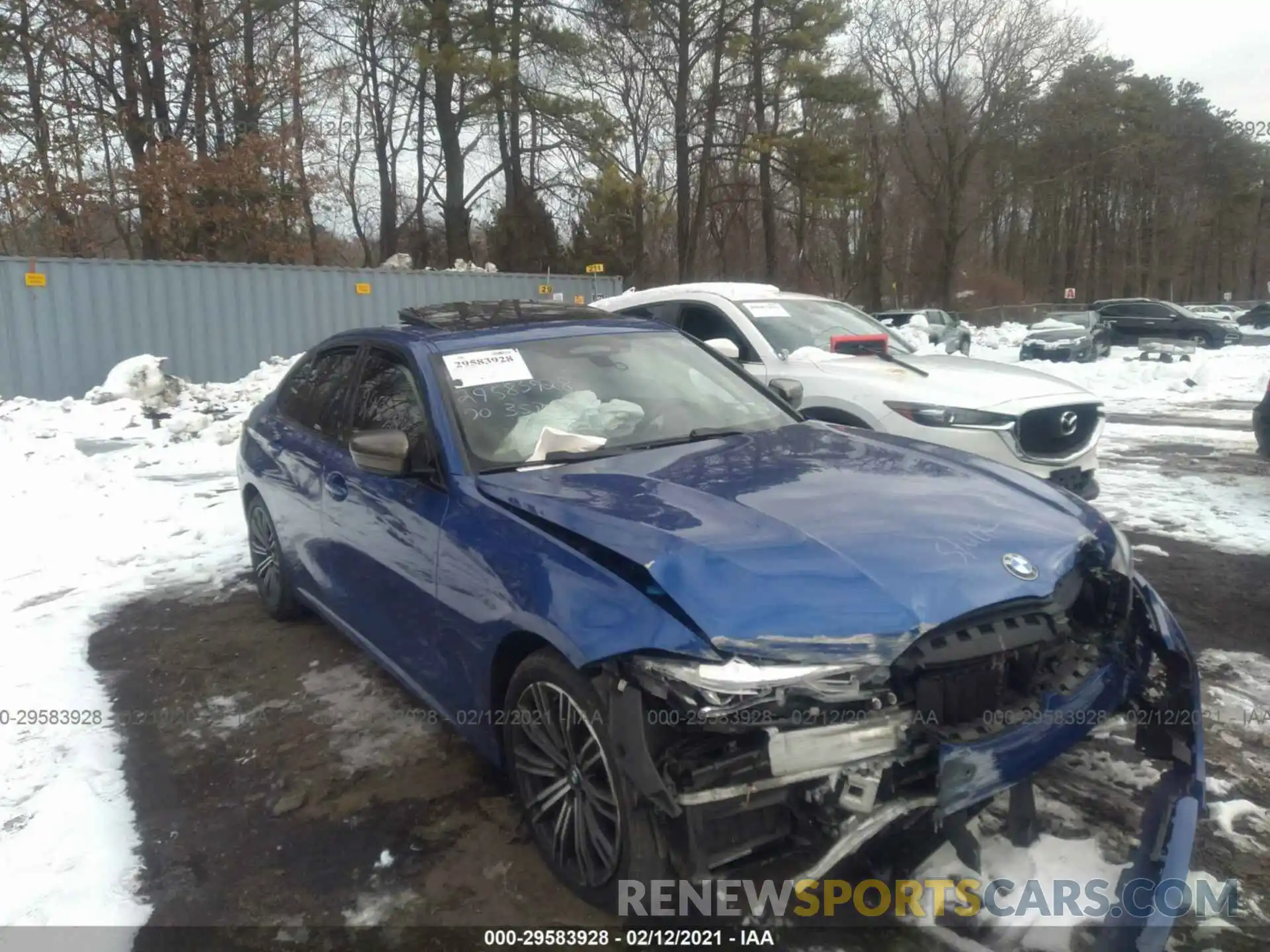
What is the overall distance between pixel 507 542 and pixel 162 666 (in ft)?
9.33

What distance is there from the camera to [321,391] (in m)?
4.63

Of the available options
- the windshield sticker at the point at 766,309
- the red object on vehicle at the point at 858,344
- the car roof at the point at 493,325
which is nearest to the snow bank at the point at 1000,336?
the red object on vehicle at the point at 858,344

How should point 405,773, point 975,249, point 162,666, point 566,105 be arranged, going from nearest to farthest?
point 405,773, point 162,666, point 566,105, point 975,249

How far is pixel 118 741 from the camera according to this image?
156 inches

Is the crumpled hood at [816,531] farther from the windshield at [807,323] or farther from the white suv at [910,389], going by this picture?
the windshield at [807,323]

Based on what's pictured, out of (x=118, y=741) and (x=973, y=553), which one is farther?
(x=118, y=741)

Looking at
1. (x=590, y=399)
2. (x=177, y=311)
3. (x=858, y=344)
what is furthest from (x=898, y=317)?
(x=590, y=399)

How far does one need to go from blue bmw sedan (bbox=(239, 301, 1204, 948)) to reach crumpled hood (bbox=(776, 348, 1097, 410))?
7.72ft

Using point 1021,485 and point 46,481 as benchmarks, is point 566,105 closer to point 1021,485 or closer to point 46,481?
point 46,481

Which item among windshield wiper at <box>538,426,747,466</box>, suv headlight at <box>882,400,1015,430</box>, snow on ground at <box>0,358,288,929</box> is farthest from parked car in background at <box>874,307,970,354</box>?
windshield wiper at <box>538,426,747,466</box>

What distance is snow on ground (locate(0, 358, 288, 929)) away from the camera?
3076mm

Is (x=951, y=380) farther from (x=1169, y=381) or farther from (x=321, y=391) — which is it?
(x=1169, y=381)

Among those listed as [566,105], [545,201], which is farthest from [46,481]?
[545,201]

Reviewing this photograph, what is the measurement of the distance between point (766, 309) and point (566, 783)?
5.29 meters
